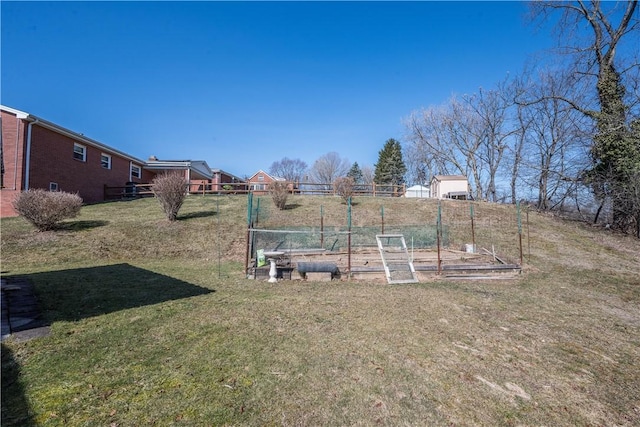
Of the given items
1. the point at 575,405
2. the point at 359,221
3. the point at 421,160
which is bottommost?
the point at 575,405

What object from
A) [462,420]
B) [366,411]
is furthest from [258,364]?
[462,420]

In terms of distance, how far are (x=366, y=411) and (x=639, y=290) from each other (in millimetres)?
8962

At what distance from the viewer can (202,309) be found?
15.6 ft

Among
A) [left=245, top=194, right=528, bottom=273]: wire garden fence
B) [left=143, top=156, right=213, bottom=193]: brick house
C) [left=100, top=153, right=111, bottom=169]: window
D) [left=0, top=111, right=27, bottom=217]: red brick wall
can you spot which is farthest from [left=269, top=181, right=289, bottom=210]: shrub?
[left=100, top=153, right=111, bottom=169]: window

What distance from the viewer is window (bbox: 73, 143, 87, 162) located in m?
17.7

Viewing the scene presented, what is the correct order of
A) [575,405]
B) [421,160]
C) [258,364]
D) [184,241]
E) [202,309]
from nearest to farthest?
[575,405]
[258,364]
[202,309]
[184,241]
[421,160]

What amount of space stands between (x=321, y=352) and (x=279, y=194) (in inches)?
549

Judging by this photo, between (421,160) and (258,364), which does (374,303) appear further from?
(421,160)

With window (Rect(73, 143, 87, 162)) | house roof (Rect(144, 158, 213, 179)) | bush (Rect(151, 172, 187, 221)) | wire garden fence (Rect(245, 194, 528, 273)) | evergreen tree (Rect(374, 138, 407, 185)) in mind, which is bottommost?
wire garden fence (Rect(245, 194, 528, 273))

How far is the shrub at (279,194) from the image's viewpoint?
16.8 meters

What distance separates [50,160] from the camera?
15789 millimetres

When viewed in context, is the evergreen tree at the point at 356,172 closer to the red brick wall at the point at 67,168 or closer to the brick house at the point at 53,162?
the brick house at the point at 53,162

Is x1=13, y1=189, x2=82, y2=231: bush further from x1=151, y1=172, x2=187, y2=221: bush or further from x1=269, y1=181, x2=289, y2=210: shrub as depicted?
x1=269, y1=181, x2=289, y2=210: shrub

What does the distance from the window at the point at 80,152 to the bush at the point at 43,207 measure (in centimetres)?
816
